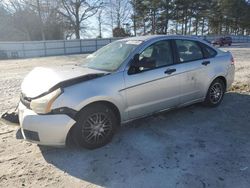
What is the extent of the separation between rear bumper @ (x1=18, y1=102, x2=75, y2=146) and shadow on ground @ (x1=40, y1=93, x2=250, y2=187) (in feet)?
1.02

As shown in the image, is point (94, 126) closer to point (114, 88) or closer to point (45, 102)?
point (114, 88)

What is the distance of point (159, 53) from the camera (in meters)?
4.69

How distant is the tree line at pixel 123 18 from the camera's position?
4065 cm

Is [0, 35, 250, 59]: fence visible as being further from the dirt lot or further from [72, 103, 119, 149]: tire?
[72, 103, 119, 149]: tire

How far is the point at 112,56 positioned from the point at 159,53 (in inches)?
32.6

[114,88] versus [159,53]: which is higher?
[159,53]

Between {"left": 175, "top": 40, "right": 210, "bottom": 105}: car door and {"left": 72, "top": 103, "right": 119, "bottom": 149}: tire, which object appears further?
{"left": 175, "top": 40, "right": 210, "bottom": 105}: car door

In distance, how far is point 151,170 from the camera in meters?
3.35

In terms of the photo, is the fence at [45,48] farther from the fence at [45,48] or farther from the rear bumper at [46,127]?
the rear bumper at [46,127]

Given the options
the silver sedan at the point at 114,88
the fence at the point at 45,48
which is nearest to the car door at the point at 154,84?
the silver sedan at the point at 114,88

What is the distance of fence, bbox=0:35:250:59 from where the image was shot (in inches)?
1081

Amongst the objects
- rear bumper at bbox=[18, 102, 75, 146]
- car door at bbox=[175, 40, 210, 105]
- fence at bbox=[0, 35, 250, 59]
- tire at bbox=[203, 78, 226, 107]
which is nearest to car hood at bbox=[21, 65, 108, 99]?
rear bumper at bbox=[18, 102, 75, 146]

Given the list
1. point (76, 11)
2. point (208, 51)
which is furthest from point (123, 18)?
point (208, 51)

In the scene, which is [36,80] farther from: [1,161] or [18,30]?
[18,30]
